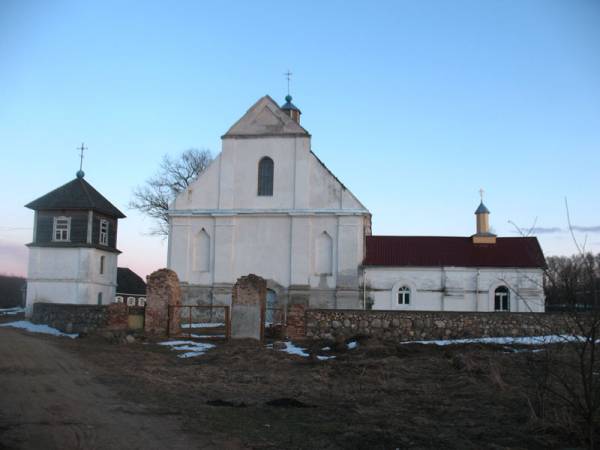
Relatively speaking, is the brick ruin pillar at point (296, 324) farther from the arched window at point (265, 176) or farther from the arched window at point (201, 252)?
the arched window at point (265, 176)

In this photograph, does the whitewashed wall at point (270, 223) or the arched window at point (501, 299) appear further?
the whitewashed wall at point (270, 223)

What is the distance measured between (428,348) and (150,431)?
12.2m

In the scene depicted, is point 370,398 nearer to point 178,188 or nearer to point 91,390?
point 91,390

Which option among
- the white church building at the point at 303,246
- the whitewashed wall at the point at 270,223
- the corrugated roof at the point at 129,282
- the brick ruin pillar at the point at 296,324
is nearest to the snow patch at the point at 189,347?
the brick ruin pillar at the point at 296,324

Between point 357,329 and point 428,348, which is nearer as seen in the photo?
point 428,348

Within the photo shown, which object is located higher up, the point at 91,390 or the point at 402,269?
the point at 402,269

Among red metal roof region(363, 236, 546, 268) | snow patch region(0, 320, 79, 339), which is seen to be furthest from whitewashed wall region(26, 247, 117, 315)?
red metal roof region(363, 236, 546, 268)

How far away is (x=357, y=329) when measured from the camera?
23.2 metres

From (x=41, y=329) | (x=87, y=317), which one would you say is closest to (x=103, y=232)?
(x=41, y=329)

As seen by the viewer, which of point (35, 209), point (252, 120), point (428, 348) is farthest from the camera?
point (35, 209)

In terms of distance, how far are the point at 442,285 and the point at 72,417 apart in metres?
26.6

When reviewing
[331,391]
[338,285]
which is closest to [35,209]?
[338,285]

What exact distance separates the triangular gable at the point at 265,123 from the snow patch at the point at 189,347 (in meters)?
16.2

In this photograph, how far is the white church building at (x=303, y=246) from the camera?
33.8 m
